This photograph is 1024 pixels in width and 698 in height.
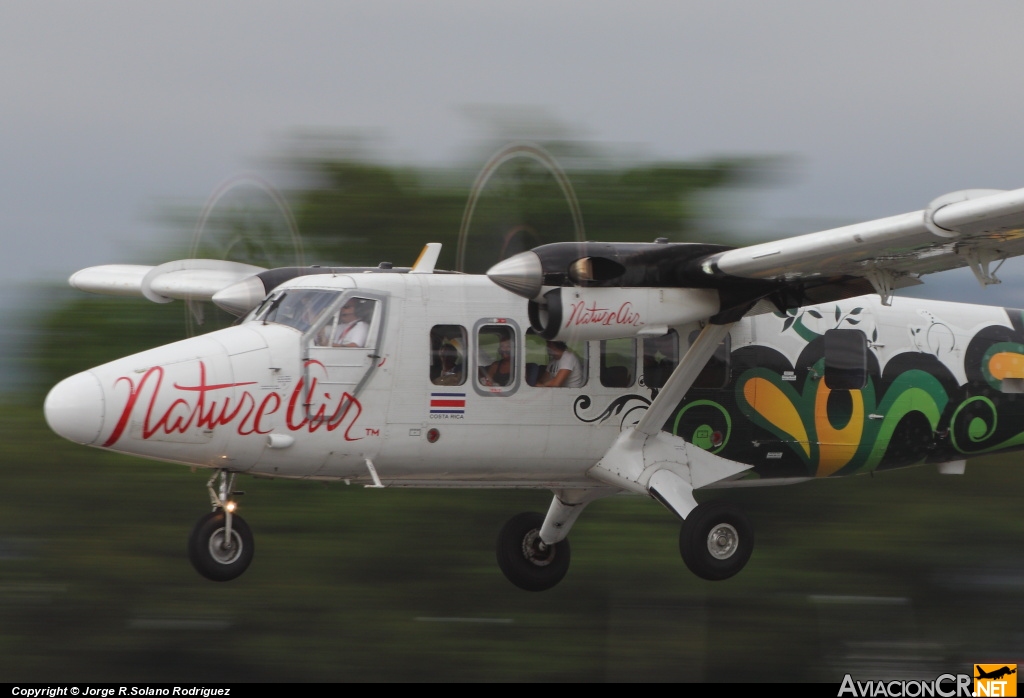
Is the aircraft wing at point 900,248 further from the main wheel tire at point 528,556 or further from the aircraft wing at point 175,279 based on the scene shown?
the aircraft wing at point 175,279

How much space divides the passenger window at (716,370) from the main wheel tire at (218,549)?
3.92 meters

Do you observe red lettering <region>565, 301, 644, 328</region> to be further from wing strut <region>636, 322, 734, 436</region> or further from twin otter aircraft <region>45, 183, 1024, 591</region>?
wing strut <region>636, 322, 734, 436</region>

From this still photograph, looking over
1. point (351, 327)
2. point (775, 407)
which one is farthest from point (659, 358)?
point (351, 327)

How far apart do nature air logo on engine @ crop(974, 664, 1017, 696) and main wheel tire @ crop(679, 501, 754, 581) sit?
2.61m

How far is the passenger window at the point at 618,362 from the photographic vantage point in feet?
34.1

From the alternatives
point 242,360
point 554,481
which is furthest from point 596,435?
point 242,360

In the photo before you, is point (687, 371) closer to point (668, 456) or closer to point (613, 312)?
point (668, 456)

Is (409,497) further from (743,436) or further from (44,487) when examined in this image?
(743,436)

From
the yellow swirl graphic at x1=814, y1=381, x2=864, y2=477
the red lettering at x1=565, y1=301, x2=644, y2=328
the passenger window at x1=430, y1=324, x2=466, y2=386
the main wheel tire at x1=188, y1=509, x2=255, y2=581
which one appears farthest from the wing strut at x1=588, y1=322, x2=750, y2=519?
the main wheel tire at x1=188, y1=509, x2=255, y2=581

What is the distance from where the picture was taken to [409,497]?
18141 millimetres

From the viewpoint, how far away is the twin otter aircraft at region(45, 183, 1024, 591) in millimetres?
9227

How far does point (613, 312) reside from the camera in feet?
30.9

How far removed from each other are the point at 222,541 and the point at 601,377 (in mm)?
3268

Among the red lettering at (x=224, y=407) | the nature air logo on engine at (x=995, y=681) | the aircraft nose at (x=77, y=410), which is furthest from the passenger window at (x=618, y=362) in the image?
the nature air logo on engine at (x=995, y=681)
